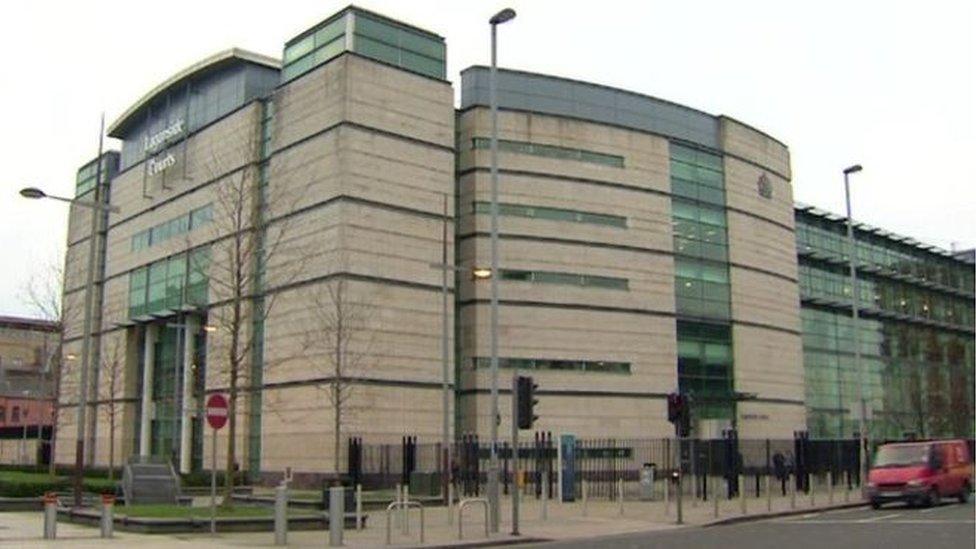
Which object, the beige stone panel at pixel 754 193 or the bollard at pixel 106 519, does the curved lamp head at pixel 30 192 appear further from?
the beige stone panel at pixel 754 193

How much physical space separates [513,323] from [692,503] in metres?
20.7

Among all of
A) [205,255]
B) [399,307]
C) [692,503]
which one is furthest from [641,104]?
[692,503]

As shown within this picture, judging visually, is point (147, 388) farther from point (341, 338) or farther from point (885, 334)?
point (885, 334)

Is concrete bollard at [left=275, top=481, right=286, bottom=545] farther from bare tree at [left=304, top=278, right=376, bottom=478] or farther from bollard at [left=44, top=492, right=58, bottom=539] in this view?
bare tree at [left=304, top=278, right=376, bottom=478]

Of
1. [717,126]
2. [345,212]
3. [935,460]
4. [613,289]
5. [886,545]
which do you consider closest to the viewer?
[886,545]

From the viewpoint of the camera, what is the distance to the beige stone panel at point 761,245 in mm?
63594

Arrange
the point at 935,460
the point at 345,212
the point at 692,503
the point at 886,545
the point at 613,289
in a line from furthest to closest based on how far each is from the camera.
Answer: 1. the point at 613,289
2. the point at 345,212
3. the point at 692,503
4. the point at 935,460
5. the point at 886,545

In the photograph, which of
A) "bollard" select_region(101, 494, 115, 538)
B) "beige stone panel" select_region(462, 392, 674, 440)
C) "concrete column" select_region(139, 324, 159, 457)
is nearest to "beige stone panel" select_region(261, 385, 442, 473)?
"beige stone panel" select_region(462, 392, 674, 440)

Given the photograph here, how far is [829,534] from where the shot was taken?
67.9 feet

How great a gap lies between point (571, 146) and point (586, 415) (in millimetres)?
14799

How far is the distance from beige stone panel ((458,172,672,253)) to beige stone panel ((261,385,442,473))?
1031 centimetres

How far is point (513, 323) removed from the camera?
2072 inches

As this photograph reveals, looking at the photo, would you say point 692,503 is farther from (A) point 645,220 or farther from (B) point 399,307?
(A) point 645,220

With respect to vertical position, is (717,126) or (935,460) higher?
(717,126)
